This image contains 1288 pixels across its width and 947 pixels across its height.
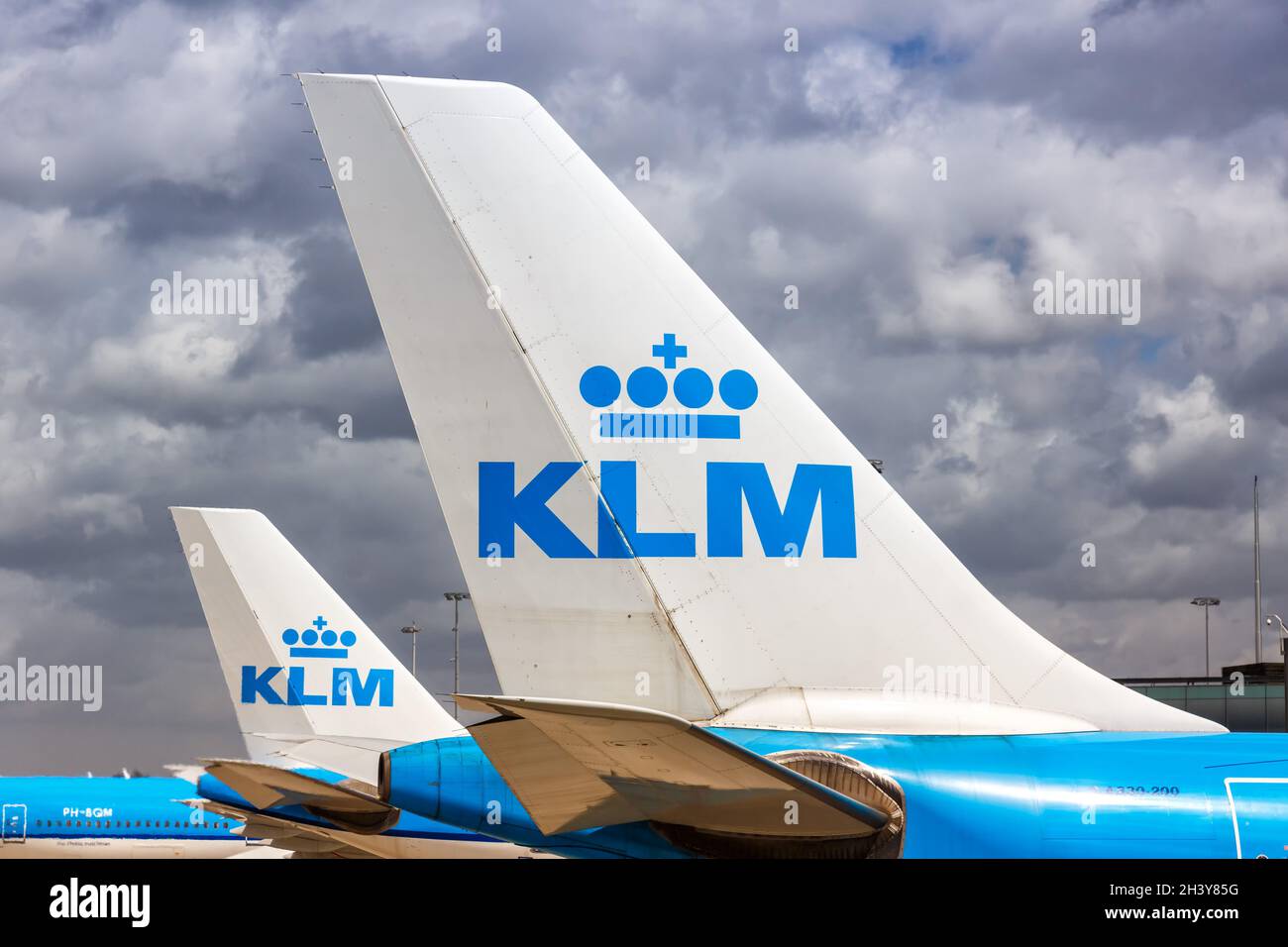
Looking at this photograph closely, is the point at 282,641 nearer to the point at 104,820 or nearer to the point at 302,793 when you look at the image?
the point at 302,793

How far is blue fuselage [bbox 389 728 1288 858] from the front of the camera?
9625 millimetres

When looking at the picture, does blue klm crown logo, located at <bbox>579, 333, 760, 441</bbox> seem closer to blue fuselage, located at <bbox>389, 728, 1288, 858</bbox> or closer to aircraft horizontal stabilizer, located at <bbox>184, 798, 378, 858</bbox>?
blue fuselage, located at <bbox>389, 728, 1288, 858</bbox>

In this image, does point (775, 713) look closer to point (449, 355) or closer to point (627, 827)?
point (627, 827)

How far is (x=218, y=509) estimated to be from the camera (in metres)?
30.8

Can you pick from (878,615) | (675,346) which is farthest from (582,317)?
(878,615)

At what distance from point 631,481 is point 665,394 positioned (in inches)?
32.8

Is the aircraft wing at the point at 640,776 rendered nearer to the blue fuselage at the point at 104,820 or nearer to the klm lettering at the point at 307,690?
the klm lettering at the point at 307,690

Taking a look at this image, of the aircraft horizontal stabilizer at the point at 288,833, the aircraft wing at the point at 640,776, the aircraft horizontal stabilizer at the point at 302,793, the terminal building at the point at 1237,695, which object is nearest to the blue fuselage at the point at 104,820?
the aircraft horizontal stabilizer at the point at 288,833

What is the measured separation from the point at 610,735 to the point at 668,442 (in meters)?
3.95

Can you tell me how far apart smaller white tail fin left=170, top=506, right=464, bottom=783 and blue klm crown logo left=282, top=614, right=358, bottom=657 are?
0.07 ft

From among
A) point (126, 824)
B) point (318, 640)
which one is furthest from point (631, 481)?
point (126, 824)

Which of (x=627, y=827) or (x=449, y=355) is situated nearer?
(x=627, y=827)

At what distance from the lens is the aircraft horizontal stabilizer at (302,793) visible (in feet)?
60.6

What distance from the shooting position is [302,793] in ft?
62.6
